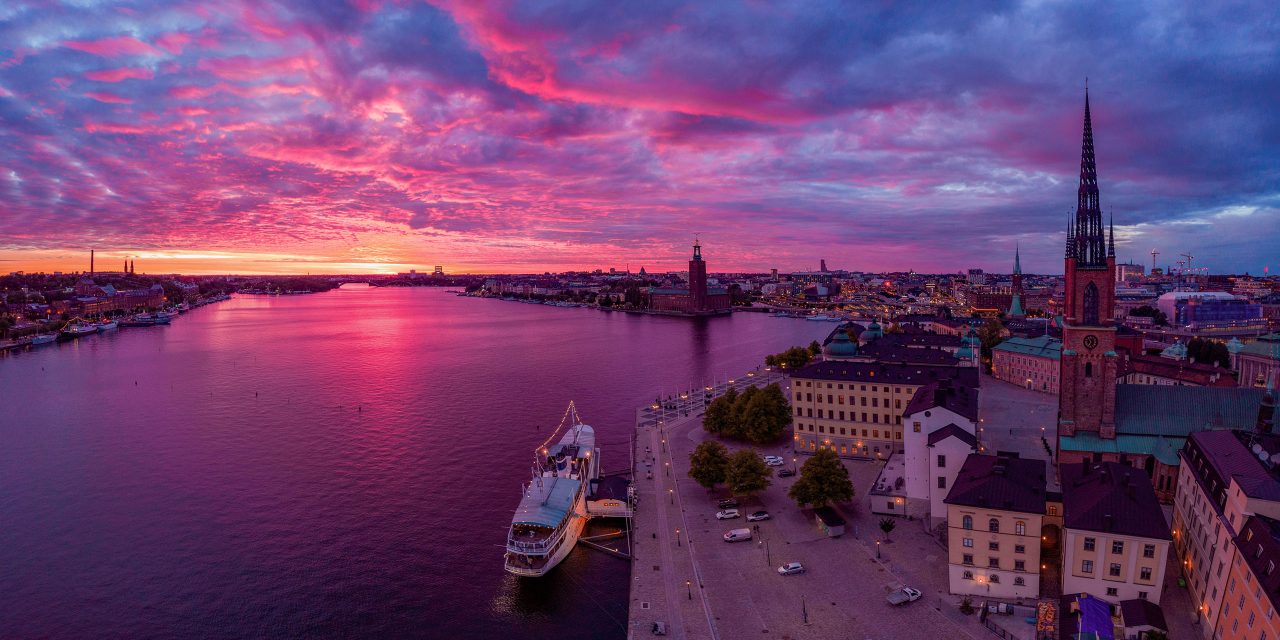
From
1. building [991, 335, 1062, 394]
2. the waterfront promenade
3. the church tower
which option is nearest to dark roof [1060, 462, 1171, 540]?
the waterfront promenade

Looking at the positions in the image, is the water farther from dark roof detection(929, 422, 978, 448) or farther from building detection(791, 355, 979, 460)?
dark roof detection(929, 422, 978, 448)

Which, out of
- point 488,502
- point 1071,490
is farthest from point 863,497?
point 488,502

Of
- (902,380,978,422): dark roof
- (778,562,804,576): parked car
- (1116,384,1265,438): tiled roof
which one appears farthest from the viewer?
(1116,384,1265,438): tiled roof

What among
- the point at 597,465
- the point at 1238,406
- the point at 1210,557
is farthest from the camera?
the point at 597,465

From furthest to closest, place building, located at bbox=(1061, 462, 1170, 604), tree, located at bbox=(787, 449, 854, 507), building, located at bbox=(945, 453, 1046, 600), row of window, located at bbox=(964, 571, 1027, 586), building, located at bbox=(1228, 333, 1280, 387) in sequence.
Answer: building, located at bbox=(1228, 333, 1280, 387), tree, located at bbox=(787, 449, 854, 507), row of window, located at bbox=(964, 571, 1027, 586), building, located at bbox=(945, 453, 1046, 600), building, located at bbox=(1061, 462, 1170, 604)

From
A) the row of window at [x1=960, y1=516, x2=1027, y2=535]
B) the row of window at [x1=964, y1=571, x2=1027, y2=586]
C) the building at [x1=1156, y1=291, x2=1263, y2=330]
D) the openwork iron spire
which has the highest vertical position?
the openwork iron spire

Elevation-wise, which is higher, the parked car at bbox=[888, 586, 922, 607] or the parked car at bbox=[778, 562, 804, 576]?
the parked car at bbox=[888, 586, 922, 607]

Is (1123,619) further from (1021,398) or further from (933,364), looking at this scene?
(1021,398)
